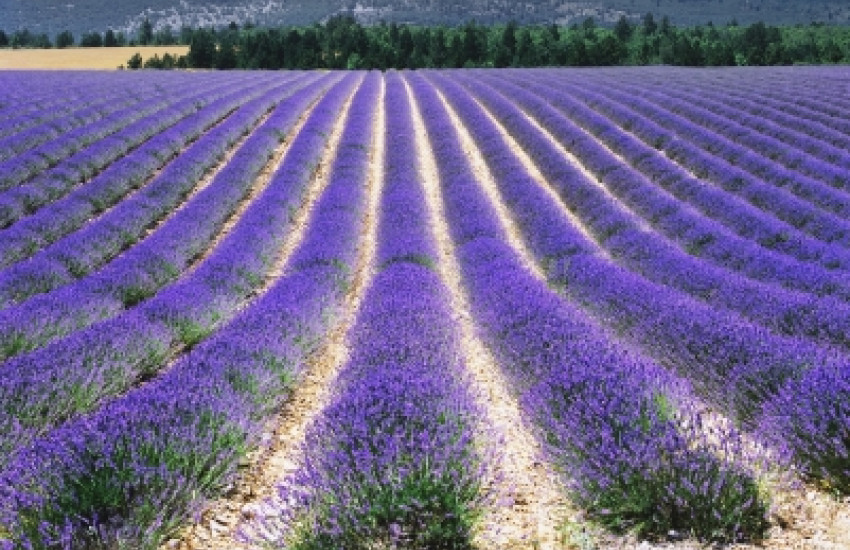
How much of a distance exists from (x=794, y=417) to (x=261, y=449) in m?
3.18

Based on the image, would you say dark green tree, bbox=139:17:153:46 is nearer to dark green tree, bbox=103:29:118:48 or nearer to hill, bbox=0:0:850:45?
dark green tree, bbox=103:29:118:48

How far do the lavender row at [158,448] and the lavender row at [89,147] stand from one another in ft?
32.2

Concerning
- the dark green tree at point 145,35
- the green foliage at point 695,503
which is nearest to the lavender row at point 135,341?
the green foliage at point 695,503

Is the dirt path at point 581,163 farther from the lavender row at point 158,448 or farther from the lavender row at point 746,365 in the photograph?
the lavender row at point 158,448

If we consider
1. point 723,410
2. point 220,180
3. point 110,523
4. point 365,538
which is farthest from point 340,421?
Answer: point 220,180

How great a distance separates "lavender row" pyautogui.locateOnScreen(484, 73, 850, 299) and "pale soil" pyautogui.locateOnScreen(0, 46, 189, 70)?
45880 millimetres

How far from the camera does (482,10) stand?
158750mm

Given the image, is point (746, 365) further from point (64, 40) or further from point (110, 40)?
point (64, 40)

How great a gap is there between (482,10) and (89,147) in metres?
154

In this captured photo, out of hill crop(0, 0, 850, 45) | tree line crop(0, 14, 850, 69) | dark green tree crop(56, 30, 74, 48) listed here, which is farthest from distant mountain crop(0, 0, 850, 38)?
tree line crop(0, 14, 850, 69)

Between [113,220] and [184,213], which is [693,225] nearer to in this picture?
[184,213]

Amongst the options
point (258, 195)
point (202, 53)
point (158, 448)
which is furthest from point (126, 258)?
point (202, 53)

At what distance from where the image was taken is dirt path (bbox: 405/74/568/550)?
350cm

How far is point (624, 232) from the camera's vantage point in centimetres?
1025
